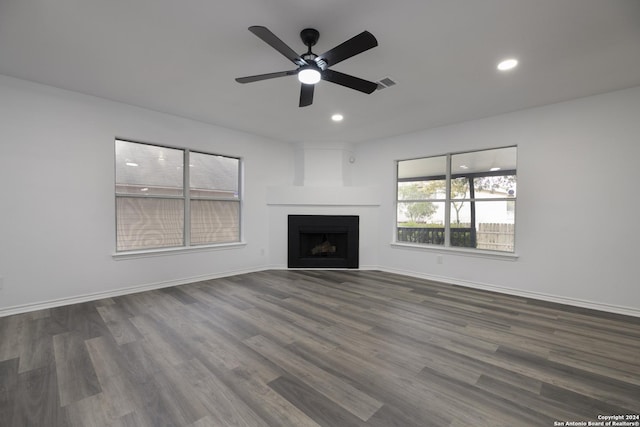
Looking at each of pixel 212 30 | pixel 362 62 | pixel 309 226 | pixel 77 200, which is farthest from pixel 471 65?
pixel 77 200

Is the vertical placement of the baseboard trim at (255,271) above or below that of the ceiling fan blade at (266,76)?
below

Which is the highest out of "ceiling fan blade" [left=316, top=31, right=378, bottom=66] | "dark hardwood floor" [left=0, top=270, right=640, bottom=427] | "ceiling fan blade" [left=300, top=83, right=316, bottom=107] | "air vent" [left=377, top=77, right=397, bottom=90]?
"air vent" [left=377, top=77, right=397, bottom=90]

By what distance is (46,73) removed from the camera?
2.87m

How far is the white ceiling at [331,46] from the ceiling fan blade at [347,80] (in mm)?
294

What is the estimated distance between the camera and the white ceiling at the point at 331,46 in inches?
75.9

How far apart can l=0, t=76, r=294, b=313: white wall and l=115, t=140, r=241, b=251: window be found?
20 cm

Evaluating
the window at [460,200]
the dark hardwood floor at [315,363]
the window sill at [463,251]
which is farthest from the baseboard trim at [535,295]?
the window at [460,200]

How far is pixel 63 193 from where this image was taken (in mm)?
3275

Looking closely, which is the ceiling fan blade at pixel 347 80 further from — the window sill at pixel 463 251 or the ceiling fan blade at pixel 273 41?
the window sill at pixel 463 251

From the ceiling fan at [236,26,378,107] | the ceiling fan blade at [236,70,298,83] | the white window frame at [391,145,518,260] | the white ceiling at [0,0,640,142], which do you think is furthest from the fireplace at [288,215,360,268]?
the ceiling fan blade at [236,70,298,83]

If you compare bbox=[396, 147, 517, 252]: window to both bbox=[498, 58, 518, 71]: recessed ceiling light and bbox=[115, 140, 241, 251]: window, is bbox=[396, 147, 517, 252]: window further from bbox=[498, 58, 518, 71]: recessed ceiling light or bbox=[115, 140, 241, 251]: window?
bbox=[115, 140, 241, 251]: window

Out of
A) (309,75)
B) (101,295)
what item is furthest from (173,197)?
(309,75)

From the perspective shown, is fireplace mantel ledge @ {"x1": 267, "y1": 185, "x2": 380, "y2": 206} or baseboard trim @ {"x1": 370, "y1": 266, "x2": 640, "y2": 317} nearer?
baseboard trim @ {"x1": 370, "y1": 266, "x2": 640, "y2": 317}

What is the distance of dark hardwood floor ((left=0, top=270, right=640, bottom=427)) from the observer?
157 centimetres
